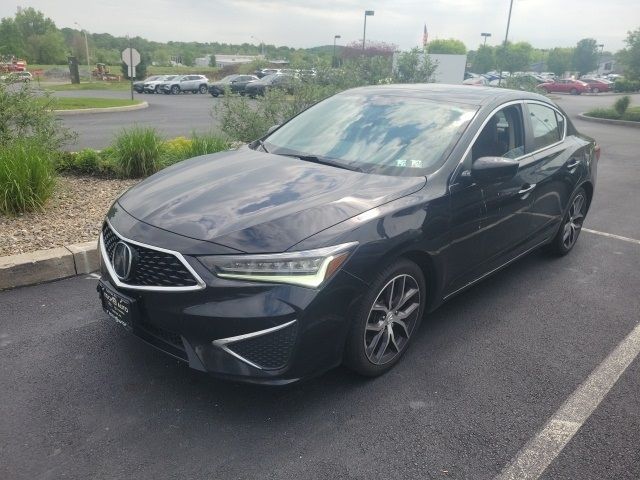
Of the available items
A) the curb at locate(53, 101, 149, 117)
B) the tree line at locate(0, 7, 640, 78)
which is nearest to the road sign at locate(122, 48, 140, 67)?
the curb at locate(53, 101, 149, 117)

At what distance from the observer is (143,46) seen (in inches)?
4131

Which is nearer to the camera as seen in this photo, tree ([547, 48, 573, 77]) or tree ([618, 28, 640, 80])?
tree ([618, 28, 640, 80])

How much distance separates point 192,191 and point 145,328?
89cm

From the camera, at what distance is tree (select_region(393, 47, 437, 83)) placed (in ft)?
47.9

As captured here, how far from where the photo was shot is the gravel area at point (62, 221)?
190 inches

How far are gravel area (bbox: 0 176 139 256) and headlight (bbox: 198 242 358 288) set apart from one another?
2.85 m

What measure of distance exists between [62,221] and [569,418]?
4815 mm

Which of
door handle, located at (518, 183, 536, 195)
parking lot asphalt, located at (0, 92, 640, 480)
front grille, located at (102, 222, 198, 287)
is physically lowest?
parking lot asphalt, located at (0, 92, 640, 480)

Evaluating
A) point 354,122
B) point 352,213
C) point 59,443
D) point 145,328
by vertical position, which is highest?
point 354,122

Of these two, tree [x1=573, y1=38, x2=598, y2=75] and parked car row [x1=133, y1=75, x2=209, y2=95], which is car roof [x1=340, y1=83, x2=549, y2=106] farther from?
tree [x1=573, y1=38, x2=598, y2=75]

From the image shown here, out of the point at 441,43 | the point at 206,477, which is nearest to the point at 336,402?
the point at 206,477

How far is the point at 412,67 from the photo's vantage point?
14625 mm

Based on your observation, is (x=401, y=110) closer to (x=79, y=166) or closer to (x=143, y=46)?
(x=79, y=166)

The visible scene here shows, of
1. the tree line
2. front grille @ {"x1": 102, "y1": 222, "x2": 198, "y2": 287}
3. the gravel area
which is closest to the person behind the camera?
front grille @ {"x1": 102, "y1": 222, "x2": 198, "y2": 287}
